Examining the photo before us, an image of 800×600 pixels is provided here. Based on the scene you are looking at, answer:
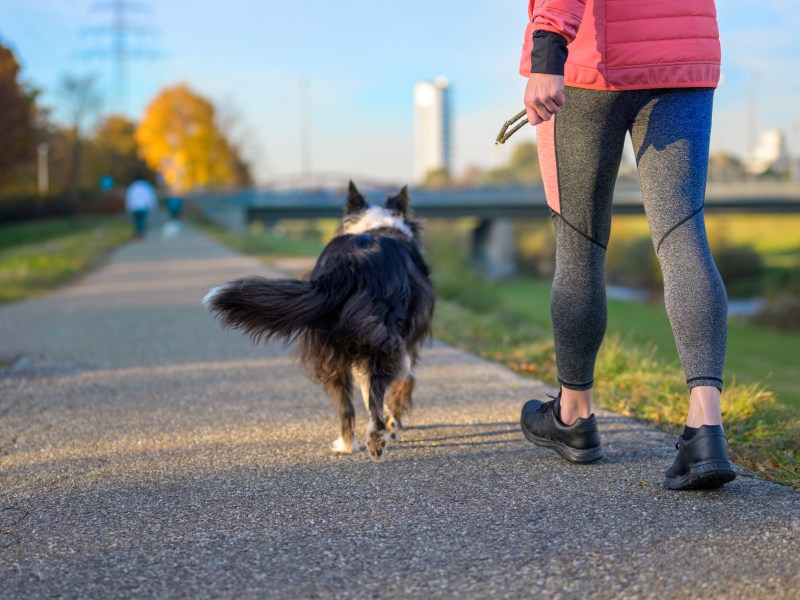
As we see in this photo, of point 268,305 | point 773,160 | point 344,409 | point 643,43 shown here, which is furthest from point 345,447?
Answer: point 773,160

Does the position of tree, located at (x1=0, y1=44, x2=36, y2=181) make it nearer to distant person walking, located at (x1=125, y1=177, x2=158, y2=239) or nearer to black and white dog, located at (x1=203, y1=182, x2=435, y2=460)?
distant person walking, located at (x1=125, y1=177, x2=158, y2=239)

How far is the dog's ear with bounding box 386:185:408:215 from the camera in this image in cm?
457

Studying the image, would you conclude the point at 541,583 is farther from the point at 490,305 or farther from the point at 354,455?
the point at 490,305

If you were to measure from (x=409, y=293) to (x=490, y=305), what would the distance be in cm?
910

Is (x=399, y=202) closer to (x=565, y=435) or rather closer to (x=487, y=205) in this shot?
(x=565, y=435)

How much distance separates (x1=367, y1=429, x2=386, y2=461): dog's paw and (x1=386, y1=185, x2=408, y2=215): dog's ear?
169cm

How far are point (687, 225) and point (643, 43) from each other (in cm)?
61

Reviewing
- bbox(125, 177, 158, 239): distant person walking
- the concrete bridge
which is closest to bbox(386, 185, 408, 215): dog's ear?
bbox(125, 177, 158, 239): distant person walking

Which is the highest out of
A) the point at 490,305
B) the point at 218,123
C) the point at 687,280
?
the point at 218,123

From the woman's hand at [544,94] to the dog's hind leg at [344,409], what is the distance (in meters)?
1.40

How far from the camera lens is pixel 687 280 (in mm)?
2688

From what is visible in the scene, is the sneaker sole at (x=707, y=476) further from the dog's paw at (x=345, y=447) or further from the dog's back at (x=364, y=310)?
the dog's paw at (x=345, y=447)

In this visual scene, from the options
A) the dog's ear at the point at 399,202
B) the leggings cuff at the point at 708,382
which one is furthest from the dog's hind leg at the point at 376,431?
the dog's ear at the point at 399,202

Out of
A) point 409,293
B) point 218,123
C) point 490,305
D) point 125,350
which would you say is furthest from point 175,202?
point 409,293
